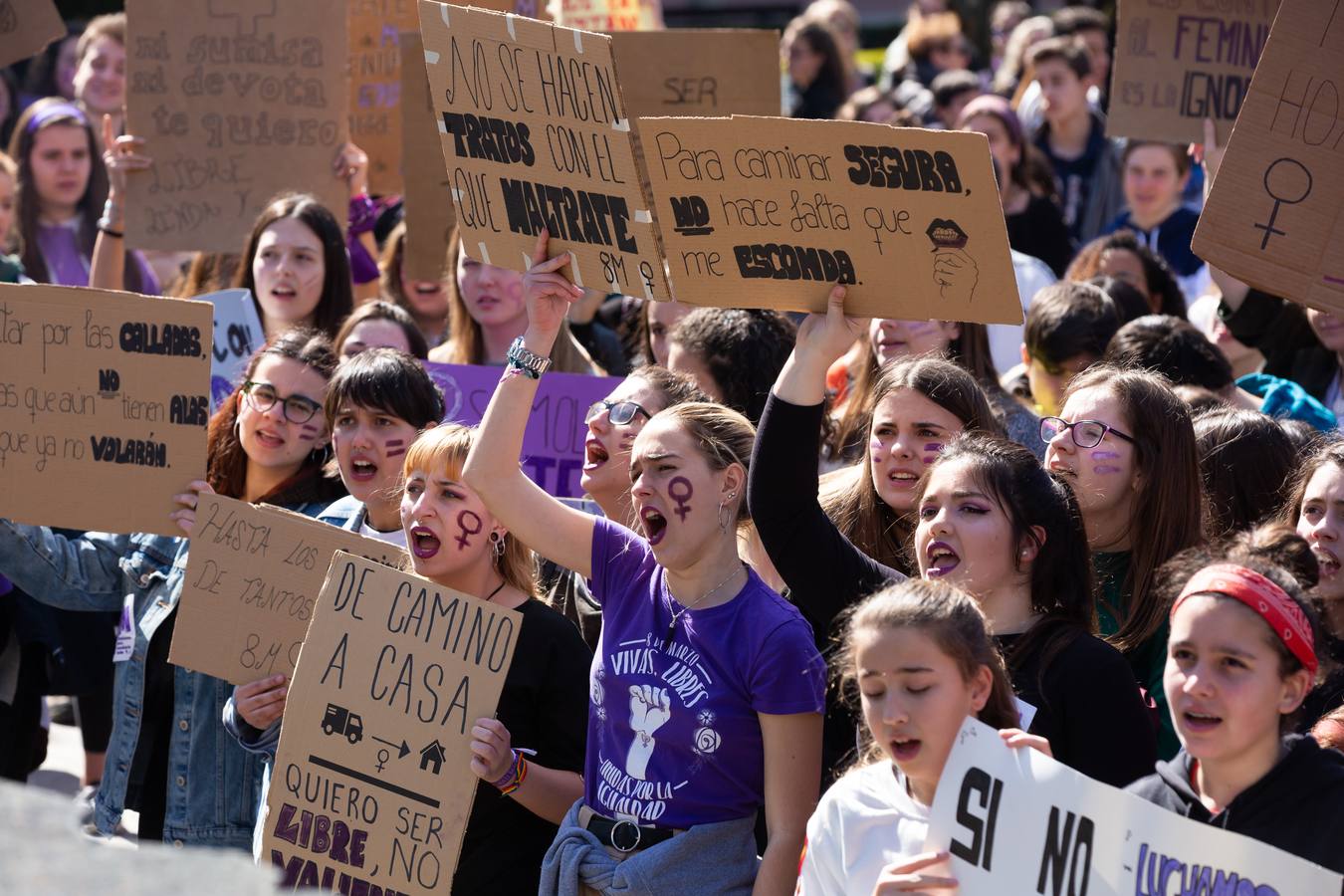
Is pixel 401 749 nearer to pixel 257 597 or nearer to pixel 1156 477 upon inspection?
pixel 257 597

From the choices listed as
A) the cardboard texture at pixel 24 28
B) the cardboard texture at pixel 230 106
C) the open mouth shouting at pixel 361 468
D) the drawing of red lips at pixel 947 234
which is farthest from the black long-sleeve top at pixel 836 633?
the cardboard texture at pixel 24 28

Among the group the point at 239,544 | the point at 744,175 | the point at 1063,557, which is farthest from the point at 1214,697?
the point at 239,544

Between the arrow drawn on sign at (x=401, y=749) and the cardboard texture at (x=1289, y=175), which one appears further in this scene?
the cardboard texture at (x=1289, y=175)

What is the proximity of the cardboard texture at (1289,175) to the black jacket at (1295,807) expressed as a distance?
55.9 inches

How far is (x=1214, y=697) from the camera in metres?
2.84

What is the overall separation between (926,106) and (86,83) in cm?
561

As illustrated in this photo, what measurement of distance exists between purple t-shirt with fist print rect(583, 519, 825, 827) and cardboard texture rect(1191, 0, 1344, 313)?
4.52ft

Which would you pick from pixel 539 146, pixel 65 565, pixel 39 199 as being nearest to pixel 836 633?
pixel 539 146

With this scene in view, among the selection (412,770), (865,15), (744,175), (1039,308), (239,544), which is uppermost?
(865,15)

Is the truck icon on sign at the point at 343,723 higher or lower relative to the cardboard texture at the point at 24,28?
lower

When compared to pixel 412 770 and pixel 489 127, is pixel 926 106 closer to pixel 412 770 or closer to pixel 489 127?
pixel 489 127

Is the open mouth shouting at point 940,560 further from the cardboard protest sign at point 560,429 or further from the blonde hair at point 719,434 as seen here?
the cardboard protest sign at point 560,429

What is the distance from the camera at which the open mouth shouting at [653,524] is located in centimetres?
369

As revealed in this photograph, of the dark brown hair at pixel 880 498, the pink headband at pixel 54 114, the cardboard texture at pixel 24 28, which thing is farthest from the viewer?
the pink headband at pixel 54 114
